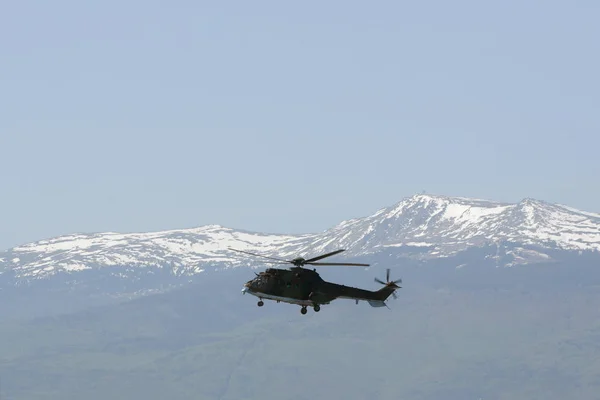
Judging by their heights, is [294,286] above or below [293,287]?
above

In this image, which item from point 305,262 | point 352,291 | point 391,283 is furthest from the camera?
point 391,283

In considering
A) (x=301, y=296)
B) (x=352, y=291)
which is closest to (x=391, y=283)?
(x=352, y=291)

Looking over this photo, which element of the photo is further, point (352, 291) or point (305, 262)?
point (352, 291)

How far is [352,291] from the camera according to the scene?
139 metres

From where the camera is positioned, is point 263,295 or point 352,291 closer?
point 263,295

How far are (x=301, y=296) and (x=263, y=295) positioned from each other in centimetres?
505

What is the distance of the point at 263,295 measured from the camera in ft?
427

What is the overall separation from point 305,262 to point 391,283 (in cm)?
2248

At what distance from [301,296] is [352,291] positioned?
9.07 metres

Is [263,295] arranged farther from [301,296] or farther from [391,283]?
[391,283]

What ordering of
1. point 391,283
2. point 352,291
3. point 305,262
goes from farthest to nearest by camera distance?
1. point 391,283
2. point 352,291
3. point 305,262

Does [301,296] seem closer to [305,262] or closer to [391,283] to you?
[305,262]

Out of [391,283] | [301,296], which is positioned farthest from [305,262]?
[391,283]

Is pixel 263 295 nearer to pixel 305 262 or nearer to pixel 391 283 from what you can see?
pixel 305 262
